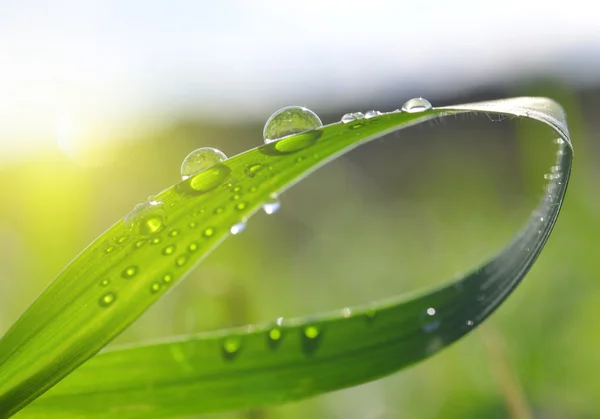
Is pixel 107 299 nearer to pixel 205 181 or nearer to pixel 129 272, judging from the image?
pixel 129 272

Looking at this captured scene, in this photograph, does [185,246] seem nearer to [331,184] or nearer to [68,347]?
[68,347]

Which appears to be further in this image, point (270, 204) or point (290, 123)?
point (290, 123)

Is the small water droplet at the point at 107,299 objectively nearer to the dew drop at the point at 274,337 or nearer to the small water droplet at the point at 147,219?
the small water droplet at the point at 147,219

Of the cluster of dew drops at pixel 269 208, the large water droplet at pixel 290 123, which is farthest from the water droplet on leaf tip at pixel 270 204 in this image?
the large water droplet at pixel 290 123

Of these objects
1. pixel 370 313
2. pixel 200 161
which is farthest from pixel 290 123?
pixel 370 313

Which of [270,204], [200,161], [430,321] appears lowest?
[430,321]

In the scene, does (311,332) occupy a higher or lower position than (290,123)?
lower
